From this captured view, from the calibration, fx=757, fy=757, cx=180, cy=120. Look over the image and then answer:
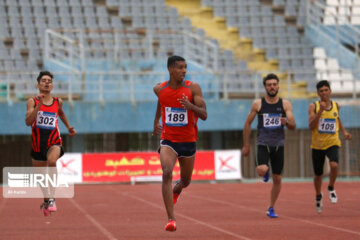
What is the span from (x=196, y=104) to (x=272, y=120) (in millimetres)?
2774

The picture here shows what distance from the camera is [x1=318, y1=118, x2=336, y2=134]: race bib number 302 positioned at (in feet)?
42.0

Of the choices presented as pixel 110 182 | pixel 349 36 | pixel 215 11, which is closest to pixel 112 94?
pixel 110 182

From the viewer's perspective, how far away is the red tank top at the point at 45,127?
11.4m

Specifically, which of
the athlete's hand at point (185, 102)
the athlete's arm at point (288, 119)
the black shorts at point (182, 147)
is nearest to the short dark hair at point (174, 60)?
the athlete's hand at point (185, 102)

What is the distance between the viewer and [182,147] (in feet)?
29.8

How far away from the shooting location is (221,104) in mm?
27531

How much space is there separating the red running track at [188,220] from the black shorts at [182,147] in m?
0.98

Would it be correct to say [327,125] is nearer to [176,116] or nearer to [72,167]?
[176,116]

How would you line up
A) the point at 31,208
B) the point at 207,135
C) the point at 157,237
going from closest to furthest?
the point at 157,237 → the point at 31,208 → the point at 207,135

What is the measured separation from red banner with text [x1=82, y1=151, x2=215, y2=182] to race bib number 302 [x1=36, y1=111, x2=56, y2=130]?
15113mm

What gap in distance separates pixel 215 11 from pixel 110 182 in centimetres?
1143

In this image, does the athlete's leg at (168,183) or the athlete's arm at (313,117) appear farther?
the athlete's arm at (313,117)

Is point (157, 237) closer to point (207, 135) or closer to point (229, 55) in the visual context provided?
point (207, 135)

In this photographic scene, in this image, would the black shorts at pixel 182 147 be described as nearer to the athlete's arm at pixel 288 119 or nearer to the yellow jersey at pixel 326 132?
the athlete's arm at pixel 288 119
